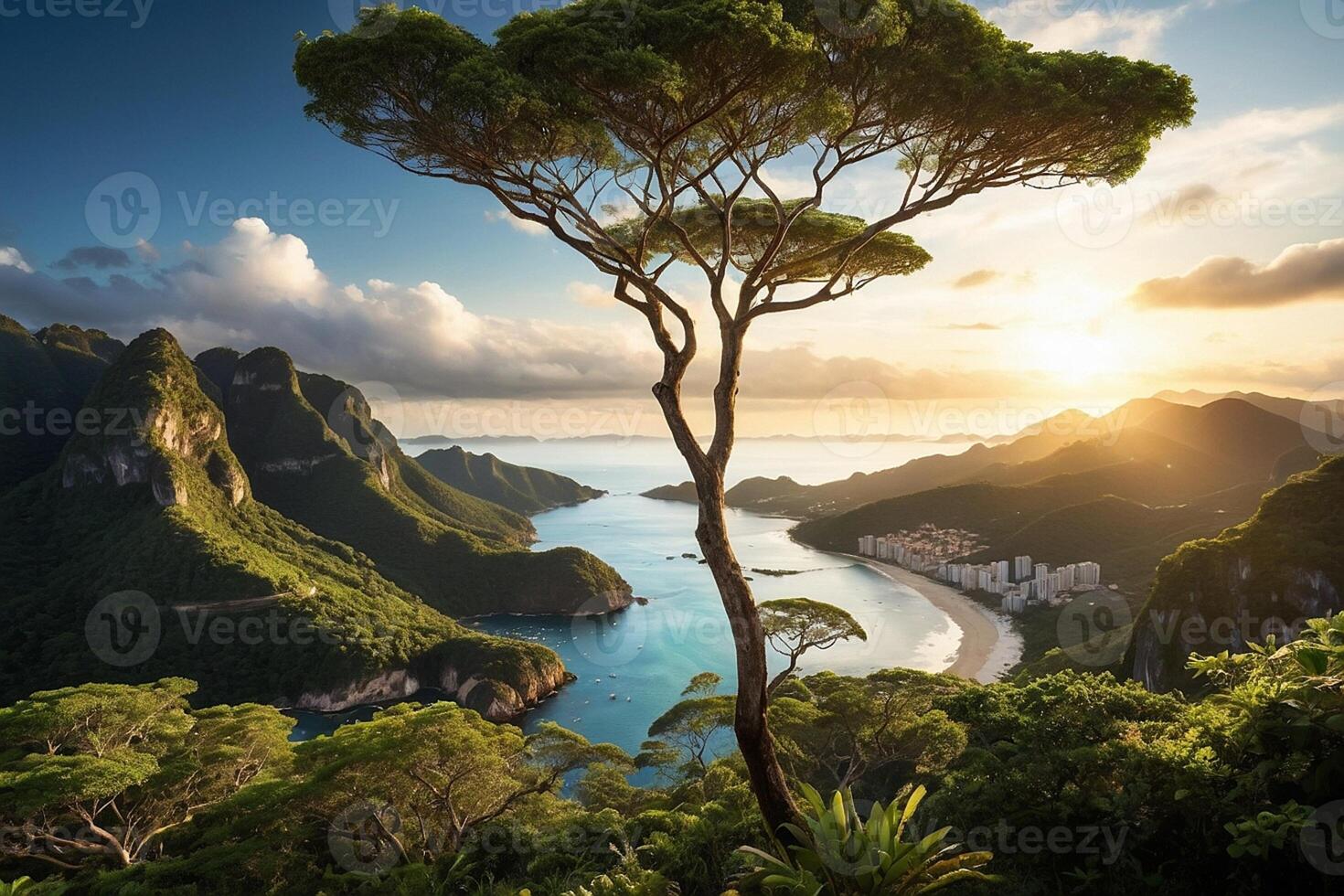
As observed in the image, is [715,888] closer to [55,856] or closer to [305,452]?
[55,856]

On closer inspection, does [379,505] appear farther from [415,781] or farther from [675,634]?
[415,781]

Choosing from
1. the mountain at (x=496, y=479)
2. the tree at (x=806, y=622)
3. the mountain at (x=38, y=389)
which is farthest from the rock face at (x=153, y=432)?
the mountain at (x=496, y=479)

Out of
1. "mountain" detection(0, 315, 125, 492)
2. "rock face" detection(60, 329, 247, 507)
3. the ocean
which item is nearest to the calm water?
the ocean

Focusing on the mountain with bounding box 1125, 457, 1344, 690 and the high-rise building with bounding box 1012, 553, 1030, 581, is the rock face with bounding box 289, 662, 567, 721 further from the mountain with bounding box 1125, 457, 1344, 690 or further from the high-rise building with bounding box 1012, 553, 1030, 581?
the high-rise building with bounding box 1012, 553, 1030, 581

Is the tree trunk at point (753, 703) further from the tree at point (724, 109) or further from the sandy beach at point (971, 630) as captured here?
the sandy beach at point (971, 630)

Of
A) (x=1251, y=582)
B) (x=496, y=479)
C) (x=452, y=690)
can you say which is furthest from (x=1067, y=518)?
(x=496, y=479)
